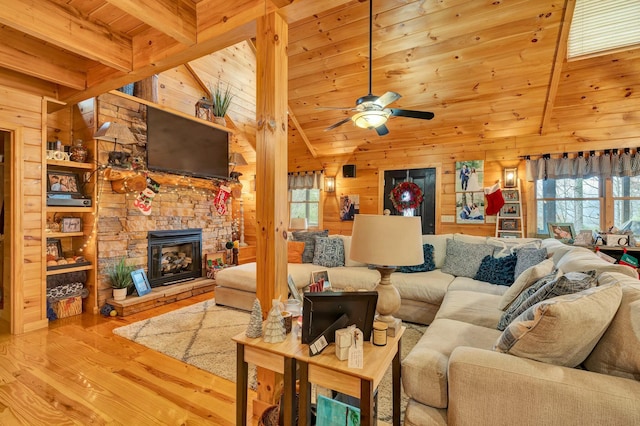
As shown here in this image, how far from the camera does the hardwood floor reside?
1.82 metres

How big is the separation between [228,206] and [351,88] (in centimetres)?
305

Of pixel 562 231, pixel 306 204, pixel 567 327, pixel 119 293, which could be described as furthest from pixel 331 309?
pixel 306 204

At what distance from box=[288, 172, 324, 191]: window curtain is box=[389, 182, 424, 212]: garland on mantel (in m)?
1.80

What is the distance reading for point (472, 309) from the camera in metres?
2.34

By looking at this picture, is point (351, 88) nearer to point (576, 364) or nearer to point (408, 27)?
point (408, 27)

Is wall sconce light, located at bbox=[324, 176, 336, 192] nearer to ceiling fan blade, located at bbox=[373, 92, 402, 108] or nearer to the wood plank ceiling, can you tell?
the wood plank ceiling

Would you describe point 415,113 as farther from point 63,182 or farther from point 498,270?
point 63,182

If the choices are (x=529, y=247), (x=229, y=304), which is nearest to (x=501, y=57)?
(x=529, y=247)

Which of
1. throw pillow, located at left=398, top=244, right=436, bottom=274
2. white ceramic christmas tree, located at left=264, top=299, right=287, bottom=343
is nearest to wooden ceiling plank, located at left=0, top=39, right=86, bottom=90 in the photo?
white ceramic christmas tree, located at left=264, top=299, right=287, bottom=343

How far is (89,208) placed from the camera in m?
3.66

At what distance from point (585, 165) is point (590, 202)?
60cm

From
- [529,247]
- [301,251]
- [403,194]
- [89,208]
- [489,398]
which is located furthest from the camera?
[403,194]

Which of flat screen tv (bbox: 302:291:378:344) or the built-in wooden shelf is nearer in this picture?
flat screen tv (bbox: 302:291:378:344)

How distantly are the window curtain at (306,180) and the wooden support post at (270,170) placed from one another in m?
4.94
